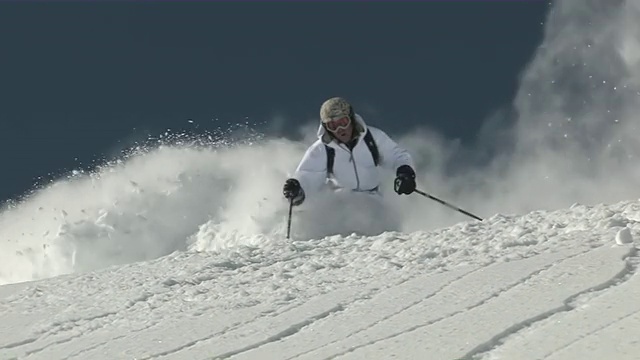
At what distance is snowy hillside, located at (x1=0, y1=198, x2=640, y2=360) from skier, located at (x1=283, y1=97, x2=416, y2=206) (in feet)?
7.07

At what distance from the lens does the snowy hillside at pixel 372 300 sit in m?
3.31

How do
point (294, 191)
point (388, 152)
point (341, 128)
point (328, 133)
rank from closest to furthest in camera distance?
point (294, 191) → point (341, 128) → point (328, 133) → point (388, 152)

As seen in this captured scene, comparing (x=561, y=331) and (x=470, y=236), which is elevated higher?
(x=470, y=236)

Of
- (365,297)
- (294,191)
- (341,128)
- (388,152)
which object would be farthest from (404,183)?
(365,297)

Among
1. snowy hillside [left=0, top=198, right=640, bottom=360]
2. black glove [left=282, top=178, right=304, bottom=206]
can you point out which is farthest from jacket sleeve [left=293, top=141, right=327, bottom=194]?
snowy hillside [left=0, top=198, right=640, bottom=360]

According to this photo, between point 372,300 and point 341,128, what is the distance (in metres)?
3.80

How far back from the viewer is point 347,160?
7.90 meters

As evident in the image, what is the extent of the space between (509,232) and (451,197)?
580 inches

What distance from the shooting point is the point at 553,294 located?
3666 millimetres

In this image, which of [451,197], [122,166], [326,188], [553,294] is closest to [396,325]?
[553,294]

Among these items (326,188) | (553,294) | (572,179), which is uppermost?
(572,179)

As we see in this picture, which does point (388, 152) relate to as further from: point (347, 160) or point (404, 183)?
point (404, 183)

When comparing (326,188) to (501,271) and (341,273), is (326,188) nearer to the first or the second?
(341,273)

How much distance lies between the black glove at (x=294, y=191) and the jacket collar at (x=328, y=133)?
0.44m
